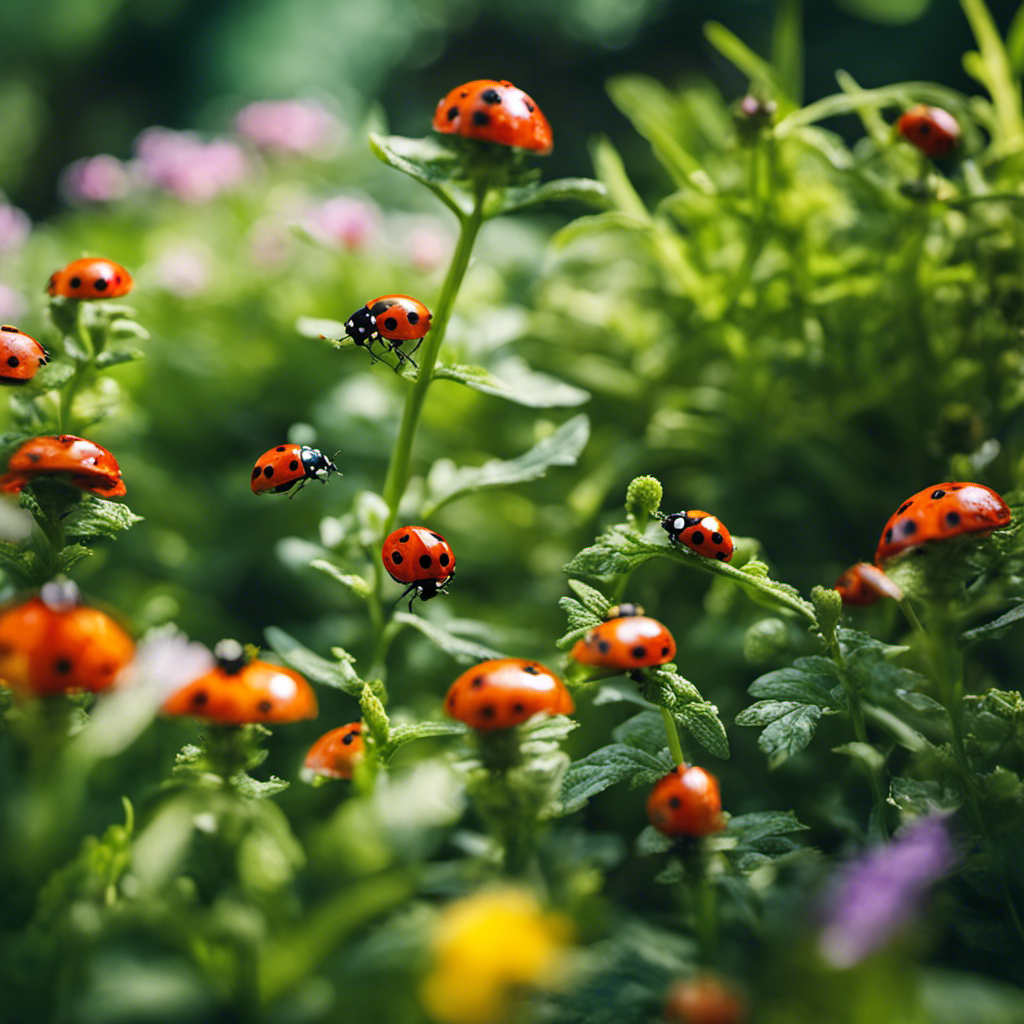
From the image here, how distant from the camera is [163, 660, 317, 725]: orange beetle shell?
1.13 feet

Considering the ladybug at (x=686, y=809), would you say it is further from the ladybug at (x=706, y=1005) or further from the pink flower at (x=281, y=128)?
the pink flower at (x=281, y=128)

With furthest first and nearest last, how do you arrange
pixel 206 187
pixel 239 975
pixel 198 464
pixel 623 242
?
1. pixel 206 187
2. pixel 623 242
3. pixel 198 464
4. pixel 239 975

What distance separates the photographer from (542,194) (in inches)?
18.6

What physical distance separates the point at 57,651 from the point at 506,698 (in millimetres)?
174

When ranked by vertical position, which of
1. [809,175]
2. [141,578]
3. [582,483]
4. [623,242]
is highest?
[809,175]

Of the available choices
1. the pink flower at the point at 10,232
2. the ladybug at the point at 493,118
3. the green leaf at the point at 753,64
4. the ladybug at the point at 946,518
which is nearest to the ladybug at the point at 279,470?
the ladybug at the point at 493,118

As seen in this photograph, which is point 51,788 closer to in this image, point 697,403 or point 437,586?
point 437,586

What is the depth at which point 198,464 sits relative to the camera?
96 centimetres

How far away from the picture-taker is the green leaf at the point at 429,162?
1.49 ft

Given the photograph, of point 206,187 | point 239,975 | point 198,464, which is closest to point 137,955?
point 239,975

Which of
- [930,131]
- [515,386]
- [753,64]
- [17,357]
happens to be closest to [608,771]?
[515,386]

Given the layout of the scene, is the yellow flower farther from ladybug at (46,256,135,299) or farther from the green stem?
ladybug at (46,256,135,299)

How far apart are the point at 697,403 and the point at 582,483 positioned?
0.42ft

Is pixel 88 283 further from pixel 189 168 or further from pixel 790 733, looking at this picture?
pixel 189 168
